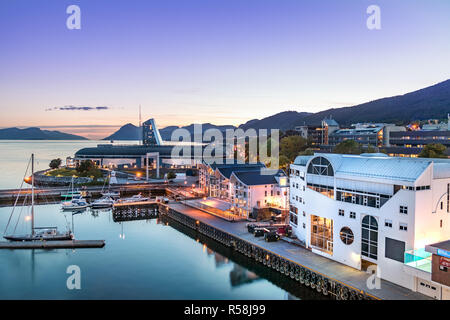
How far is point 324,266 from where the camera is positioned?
71.2 feet

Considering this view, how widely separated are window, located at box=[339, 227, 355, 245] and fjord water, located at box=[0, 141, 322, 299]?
3.52 m

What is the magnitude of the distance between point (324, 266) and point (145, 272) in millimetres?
12022

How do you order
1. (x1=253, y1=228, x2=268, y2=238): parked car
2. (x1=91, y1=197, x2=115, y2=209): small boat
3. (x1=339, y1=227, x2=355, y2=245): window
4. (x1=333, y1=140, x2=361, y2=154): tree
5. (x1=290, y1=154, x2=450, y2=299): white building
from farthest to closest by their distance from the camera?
(x1=333, y1=140, x2=361, y2=154): tree → (x1=91, y1=197, x2=115, y2=209): small boat → (x1=253, y1=228, x2=268, y2=238): parked car → (x1=339, y1=227, x2=355, y2=245): window → (x1=290, y1=154, x2=450, y2=299): white building

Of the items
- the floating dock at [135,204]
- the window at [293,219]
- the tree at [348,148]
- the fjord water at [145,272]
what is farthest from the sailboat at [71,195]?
the tree at [348,148]

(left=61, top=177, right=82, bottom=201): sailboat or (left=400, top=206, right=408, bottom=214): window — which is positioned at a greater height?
(left=400, top=206, right=408, bottom=214): window

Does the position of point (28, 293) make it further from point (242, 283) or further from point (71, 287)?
point (242, 283)

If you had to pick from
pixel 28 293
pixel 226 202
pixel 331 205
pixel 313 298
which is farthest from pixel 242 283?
pixel 226 202

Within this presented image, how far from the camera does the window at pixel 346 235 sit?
70.3 feet

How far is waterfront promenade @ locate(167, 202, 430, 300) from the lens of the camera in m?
17.7

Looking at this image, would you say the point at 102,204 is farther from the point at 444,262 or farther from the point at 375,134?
the point at 375,134

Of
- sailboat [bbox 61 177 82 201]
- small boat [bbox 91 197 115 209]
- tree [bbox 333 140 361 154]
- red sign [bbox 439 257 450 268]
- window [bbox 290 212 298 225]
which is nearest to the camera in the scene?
red sign [bbox 439 257 450 268]

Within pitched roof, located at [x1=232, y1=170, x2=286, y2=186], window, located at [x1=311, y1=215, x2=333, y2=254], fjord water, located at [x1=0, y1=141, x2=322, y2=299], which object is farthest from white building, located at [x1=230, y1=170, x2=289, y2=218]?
window, located at [x1=311, y1=215, x2=333, y2=254]

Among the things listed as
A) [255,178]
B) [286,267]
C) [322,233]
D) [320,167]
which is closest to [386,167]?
[320,167]

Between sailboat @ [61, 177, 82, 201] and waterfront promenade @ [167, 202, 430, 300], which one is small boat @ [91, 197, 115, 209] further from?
waterfront promenade @ [167, 202, 430, 300]
